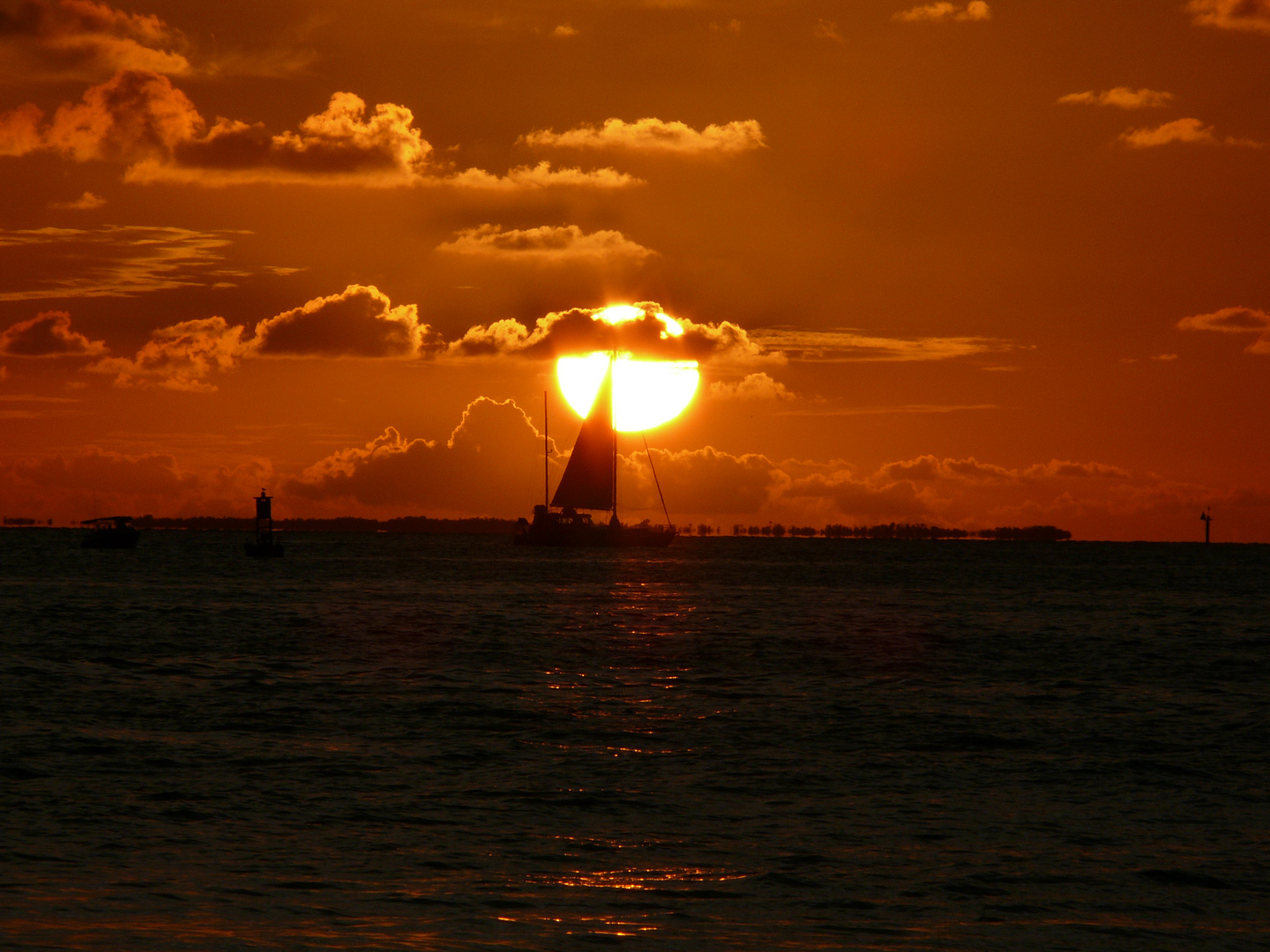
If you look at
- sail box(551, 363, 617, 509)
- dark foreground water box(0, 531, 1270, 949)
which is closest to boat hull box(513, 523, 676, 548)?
sail box(551, 363, 617, 509)

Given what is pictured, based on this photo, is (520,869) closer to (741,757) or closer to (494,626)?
(741,757)

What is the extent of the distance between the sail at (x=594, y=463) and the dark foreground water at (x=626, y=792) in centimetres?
9722

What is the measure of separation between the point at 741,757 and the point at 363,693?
591 inches

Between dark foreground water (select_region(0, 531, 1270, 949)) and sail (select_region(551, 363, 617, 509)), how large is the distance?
97.2 metres

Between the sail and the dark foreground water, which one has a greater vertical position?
the sail

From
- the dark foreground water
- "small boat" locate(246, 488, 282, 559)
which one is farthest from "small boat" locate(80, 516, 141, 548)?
the dark foreground water

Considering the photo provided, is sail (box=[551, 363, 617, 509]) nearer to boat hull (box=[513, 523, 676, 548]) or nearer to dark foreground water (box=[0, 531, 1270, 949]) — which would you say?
boat hull (box=[513, 523, 676, 548])

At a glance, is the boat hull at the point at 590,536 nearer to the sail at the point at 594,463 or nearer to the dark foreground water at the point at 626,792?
the sail at the point at 594,463

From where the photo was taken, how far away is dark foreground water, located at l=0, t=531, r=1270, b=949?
54.8 feet

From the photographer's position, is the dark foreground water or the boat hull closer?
the dark foreground water

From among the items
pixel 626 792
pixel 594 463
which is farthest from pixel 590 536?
pixel 626 792

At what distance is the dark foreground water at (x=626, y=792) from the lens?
16.7m

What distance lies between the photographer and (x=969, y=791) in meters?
25.7

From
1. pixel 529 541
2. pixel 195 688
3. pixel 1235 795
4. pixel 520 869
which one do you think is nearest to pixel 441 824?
pixel 520 869
